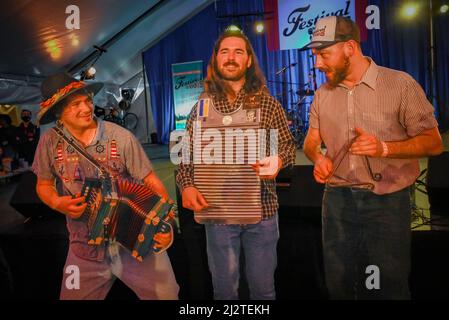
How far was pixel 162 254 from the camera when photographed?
6.30 ft

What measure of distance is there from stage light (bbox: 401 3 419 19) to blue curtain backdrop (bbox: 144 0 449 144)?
3 cm

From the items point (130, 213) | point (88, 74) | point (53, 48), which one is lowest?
point (130, 213)

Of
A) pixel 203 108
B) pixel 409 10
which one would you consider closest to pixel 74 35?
pixel 203 108

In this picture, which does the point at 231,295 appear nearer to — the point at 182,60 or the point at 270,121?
the point at 270,121

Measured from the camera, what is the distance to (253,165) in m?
1.78

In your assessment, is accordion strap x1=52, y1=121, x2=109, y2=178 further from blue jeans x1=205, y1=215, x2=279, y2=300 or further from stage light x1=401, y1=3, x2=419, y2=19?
stage light x1=401, y1=3, x2=419, y2=19

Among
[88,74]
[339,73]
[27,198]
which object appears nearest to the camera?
[339,73]

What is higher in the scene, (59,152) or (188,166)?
(59,152)

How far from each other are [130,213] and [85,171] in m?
0.33

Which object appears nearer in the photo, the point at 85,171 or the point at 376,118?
the point at 376,118

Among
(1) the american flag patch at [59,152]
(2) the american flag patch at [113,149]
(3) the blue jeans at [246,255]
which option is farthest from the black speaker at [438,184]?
(1) the american flag patch at [59,152]

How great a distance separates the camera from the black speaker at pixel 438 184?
6.56 feet

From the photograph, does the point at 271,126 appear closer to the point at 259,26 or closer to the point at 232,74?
the point at 232,74

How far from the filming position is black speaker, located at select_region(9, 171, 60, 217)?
2564 millimetres
